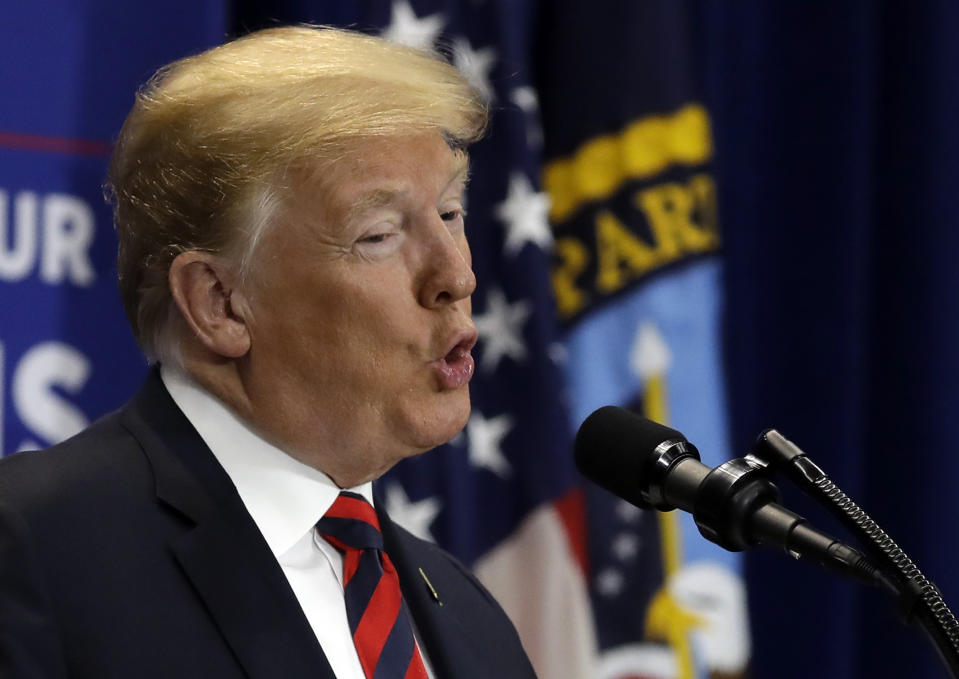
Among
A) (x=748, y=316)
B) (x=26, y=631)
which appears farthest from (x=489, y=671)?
(x=748, y=316)

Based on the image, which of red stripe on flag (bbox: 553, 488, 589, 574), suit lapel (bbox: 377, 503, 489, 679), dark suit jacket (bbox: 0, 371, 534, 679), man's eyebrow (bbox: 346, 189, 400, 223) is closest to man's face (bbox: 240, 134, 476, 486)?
man's eyebrow (bbox: 346, 189, 400, 223)

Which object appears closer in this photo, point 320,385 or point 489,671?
point 320,385

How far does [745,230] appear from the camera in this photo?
325 cm

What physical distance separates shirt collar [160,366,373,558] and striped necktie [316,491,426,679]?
37mm

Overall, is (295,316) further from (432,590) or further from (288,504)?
(432,590)

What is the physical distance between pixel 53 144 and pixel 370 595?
3.01 ft

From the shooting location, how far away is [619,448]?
1.33m

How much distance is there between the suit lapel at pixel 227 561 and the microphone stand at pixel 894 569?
0.53m

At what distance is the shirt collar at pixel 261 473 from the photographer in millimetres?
1493

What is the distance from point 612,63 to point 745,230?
2.29ft

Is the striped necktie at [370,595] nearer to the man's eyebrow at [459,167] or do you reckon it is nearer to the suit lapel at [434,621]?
the suit lapel at [434,621]

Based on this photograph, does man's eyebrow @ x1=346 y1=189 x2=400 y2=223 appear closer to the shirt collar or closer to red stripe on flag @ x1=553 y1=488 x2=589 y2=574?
the shirt collar

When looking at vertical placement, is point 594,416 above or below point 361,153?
below

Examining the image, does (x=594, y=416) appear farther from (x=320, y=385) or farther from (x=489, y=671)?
(x=489, y=671)
